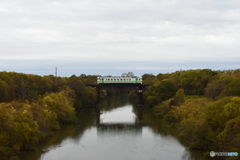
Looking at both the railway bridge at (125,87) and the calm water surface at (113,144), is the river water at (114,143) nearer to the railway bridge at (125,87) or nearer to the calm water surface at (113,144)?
the calm water surface at (113,144)

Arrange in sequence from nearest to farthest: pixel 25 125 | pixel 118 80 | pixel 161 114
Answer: pixel 25 125 → pixel 161 114 → pixel 118 80

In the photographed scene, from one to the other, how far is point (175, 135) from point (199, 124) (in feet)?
27.0

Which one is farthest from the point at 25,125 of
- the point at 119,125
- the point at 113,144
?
the point at 119,125

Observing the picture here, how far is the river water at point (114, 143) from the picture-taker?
82.7 feet

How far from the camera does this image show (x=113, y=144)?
29.9 meters

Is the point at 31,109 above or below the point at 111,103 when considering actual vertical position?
above

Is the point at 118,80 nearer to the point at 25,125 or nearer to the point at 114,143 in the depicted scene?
the point at 114,143

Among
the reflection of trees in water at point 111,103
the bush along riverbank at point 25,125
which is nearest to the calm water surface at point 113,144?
the bush along riverbank at point 25,125

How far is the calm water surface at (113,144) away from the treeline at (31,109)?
144cm

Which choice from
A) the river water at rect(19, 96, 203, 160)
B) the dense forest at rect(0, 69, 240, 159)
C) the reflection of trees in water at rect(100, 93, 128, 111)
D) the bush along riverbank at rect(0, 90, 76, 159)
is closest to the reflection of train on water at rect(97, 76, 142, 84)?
the reflection of trees in water at rect(100, 93, 128, 111)

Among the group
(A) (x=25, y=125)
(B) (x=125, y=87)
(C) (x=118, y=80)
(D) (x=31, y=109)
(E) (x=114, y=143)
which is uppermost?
(C) (x=118, y=80)

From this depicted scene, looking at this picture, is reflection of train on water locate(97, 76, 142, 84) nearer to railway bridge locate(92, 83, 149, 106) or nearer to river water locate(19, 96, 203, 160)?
railway bridge locate(92, 83, 149, 106)

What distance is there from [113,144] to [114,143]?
Result: 0.45 meters

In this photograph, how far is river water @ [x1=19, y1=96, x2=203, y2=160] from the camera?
2522 centimetres
